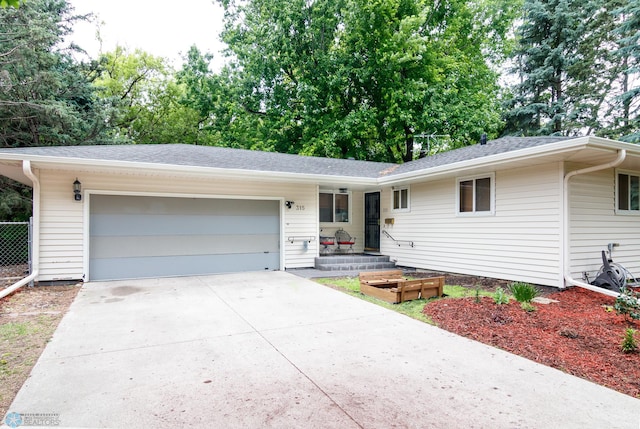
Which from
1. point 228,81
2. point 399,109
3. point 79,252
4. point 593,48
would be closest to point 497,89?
point 593,48

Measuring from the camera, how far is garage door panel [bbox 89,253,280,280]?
789 cm

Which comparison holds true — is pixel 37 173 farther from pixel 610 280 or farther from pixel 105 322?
pixel 610 280

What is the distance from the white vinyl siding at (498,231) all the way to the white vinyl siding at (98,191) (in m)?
3.25

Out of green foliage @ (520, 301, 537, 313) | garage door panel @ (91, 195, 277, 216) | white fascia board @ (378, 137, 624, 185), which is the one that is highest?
white fascia board @ (378, 137, 624, 185)

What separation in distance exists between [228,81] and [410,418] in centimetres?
1910

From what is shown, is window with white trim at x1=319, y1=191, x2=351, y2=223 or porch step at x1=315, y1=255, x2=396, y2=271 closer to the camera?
porch step at x1=315, y1=255, x2=396, y2=271

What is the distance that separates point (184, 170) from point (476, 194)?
6696 millimetres

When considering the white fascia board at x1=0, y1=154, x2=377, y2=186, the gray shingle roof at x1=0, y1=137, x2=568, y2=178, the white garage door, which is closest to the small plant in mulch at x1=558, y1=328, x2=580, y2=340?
the gray shingle roof at x1=0, y1=137, x2=568, y2=178

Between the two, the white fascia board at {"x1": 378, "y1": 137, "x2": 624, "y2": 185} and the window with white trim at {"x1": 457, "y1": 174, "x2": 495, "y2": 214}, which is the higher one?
the white fascia board at {"x1": 378, "y1": 137, "x2": 624, "y2": 185}

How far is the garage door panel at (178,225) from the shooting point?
7863mm

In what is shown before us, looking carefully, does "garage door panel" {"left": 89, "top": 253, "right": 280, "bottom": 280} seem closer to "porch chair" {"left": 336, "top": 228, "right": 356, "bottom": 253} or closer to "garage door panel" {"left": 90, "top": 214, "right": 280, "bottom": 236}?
"garage door panel" {"left": 90, "top": 214, "right": 280, "bottom": 236}

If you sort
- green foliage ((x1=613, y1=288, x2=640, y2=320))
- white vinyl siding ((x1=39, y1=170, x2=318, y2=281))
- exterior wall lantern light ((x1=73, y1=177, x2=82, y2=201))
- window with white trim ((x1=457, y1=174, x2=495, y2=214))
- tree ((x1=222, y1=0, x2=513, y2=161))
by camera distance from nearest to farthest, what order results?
green foliage ((x1=613, y1=288, x2=640, y2=320)), white vinyl siding ((x1=39, y1=170, x2=318, y2=281)), exterior wall lantern light ((x1=73, y1=177, x2=82, y2=201)), window with white trim ((x1=457, y1=174, x2=495, y2=214)), tree ((x1=222, y1=0, x2=513, y2=161))

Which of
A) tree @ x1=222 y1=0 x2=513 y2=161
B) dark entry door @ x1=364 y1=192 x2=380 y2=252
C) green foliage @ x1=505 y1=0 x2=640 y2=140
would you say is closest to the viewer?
dark entry door @ x1=364 y1=192 x2=380 y2=252

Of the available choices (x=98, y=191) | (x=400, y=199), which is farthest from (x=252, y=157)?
(x=400, y=199)
